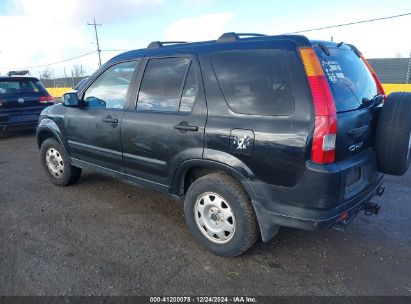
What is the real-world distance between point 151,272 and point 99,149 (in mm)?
1753

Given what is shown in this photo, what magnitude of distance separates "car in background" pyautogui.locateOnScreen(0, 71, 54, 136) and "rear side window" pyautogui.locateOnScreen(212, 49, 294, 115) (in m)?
7.40

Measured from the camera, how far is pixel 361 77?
9.68 feet

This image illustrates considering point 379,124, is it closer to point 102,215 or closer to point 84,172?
point 102,215

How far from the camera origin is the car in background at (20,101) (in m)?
8.27

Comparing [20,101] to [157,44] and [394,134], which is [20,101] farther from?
[394,134]

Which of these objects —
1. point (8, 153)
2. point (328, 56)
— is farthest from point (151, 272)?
point (8, 153)

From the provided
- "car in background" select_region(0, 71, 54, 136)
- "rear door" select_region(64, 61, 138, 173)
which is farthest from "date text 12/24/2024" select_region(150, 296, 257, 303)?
"car in background" select_region(0, 71, 54, 136)

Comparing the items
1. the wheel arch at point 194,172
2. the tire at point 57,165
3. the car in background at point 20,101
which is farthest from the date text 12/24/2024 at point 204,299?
the car in background at point 20,101

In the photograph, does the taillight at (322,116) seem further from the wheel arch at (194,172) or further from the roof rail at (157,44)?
the roof rail at (157,44)

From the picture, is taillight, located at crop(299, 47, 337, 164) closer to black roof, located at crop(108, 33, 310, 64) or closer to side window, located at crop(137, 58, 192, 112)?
black roof, located at crop(108, 33, 310, 64)

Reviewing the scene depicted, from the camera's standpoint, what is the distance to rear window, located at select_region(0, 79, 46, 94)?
329 inches

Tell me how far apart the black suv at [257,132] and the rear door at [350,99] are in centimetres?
1

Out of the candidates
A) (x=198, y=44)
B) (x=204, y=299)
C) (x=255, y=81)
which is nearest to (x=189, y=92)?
(x=198, y=44)

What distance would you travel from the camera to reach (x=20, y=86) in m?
8.72
